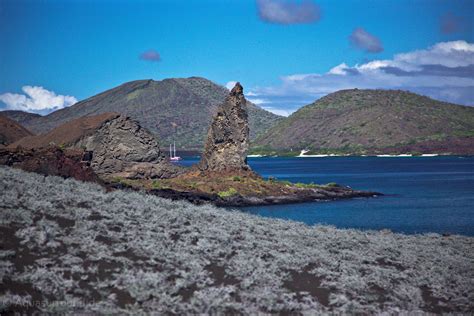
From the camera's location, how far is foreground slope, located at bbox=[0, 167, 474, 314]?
47.4 ft

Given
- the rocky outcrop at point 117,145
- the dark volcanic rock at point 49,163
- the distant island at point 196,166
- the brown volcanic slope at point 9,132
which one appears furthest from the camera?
the brown volcanic slope at point 9,132

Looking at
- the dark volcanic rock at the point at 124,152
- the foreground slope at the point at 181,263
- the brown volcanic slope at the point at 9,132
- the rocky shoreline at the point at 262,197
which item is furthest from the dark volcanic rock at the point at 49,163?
the brown volcanic slope at the point at 9,132

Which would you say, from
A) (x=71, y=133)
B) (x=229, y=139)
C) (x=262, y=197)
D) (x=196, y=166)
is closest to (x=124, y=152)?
(x=71, y=133)

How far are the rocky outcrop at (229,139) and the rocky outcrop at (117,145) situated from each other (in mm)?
7823

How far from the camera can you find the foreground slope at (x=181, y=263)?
14.4 m

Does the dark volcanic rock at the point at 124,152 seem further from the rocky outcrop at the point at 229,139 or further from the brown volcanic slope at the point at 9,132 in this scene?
the brown volcanic slope at the point at 9,132

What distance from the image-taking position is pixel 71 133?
81000 millimetres

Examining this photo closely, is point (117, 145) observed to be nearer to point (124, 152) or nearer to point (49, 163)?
point (124, 152)

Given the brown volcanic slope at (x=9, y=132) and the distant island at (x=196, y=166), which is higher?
the brown volcanic slope at (x=9, y=132)

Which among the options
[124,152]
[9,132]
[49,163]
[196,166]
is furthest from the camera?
[9,132]

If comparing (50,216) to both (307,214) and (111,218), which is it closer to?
(111,218)

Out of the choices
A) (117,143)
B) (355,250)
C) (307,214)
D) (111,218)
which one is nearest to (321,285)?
(355,250)

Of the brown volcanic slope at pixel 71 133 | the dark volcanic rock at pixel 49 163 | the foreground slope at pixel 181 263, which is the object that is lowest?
the foreground slope at pixel 181 263

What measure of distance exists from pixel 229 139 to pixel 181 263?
5640cm
